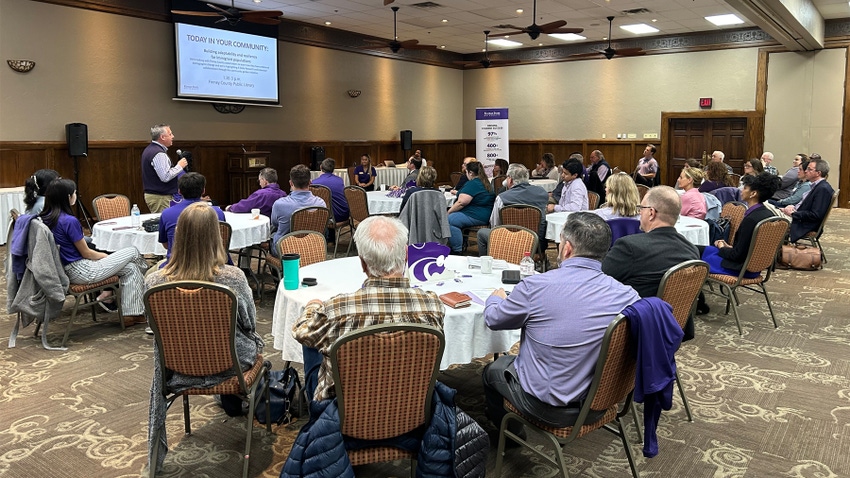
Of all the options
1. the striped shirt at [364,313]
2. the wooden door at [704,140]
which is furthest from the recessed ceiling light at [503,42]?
the striped shirt at [364,313]

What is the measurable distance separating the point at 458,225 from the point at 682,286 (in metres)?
4.60

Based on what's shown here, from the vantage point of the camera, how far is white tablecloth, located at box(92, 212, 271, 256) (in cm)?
565

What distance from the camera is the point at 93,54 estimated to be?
10188mm

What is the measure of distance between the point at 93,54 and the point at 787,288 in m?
10.1

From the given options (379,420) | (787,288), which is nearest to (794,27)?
(787,288)

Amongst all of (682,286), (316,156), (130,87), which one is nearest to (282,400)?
(682,286)

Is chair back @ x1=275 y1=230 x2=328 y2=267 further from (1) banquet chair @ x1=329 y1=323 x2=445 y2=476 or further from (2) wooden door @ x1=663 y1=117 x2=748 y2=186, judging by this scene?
(2) wooden door @ x1=663 y1=117 x2=748 y2=186

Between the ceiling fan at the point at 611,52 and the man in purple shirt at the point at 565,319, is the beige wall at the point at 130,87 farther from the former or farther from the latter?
the man in purple shirt at the point at 565,319

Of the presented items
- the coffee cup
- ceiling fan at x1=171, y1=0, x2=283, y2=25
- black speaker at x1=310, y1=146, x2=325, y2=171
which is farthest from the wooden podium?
the coffee cup

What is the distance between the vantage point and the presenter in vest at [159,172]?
7672mm

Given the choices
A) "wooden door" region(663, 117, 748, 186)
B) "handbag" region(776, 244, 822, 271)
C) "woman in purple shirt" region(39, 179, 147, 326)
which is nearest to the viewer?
"woman in purple shirt" region(39, 179, 147, 326)

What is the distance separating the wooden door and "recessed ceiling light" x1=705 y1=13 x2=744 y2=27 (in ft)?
7.05

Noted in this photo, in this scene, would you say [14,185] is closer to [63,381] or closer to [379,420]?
[63,381]

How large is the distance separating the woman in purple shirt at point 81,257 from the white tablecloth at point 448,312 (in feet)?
6.76
